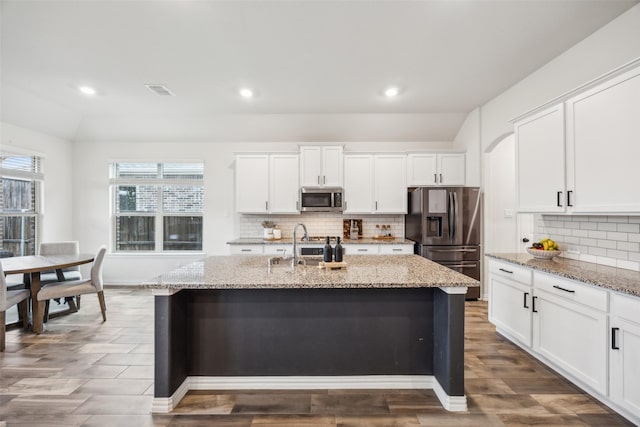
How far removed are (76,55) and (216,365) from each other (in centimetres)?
332

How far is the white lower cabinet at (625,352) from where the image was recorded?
6.17 feet

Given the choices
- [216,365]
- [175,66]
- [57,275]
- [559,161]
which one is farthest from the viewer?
[57,275]

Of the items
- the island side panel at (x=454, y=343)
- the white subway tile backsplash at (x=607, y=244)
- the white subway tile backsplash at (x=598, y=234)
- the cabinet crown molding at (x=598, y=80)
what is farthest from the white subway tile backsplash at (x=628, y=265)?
the island side panel at (x=454, y=343)

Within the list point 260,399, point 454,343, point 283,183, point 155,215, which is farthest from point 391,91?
point 155,215

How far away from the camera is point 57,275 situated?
4020mm

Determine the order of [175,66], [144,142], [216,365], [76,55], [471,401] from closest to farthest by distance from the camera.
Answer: [471,401]
[216,365]
[76,55]
[175,66]
[144,142]

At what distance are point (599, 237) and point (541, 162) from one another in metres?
0.79

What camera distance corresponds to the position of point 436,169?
517 centimetres

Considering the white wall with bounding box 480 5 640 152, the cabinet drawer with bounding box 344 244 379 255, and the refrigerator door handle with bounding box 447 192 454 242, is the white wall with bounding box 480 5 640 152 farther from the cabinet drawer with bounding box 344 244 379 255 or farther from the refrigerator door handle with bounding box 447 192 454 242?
the cabinet drawer with bounding box 344 244 379 255

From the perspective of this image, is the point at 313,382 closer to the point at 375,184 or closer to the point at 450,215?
the point at 450,215

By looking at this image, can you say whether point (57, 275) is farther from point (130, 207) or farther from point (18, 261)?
point (130, 207)

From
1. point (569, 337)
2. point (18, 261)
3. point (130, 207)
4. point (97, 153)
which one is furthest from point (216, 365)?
point (97, 153)

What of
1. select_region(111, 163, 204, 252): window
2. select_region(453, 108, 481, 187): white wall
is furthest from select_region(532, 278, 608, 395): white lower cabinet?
select_region(111, 163, 204, 252): window

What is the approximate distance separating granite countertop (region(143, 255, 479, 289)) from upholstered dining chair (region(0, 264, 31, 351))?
2060 millimetres
